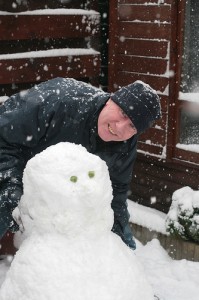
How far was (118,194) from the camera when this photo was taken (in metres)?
3.65

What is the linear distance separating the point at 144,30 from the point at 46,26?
99 centimetres

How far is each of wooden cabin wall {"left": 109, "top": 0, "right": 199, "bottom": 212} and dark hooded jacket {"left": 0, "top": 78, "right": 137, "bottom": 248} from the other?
6.08 feet

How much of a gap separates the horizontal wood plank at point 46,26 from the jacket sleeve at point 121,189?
1.88 meters

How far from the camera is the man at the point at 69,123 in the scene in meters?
3.10

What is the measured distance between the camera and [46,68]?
202 inches

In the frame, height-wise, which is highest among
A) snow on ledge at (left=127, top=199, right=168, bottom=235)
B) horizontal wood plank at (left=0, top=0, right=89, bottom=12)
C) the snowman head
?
horizontal wood plank at (left=0, top=0, right=89, bottom=12)

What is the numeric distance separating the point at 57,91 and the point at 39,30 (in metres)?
1.78

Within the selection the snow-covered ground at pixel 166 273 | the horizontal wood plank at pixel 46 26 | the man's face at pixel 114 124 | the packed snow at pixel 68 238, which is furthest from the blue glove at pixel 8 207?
the horizontal wood plank at pixel 46 26

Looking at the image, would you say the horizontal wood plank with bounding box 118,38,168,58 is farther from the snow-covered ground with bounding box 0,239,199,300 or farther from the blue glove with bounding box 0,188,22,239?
the blue glove with bounding box 0,188,22,239

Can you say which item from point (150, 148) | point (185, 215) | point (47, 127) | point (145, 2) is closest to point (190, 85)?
point (150, 148)

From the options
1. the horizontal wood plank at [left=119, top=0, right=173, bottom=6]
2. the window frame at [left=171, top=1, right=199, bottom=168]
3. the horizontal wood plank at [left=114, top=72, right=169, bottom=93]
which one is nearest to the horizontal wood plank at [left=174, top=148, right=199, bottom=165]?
the window frame at [left=171, top=1, right=199, bottom=168]

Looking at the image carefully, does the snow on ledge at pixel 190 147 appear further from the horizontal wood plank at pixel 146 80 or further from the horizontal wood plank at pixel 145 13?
the horizontal wood plank at pixel 145 13

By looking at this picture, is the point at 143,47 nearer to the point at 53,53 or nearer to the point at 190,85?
the point at 190,85

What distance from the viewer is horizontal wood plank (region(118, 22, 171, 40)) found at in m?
5.18
